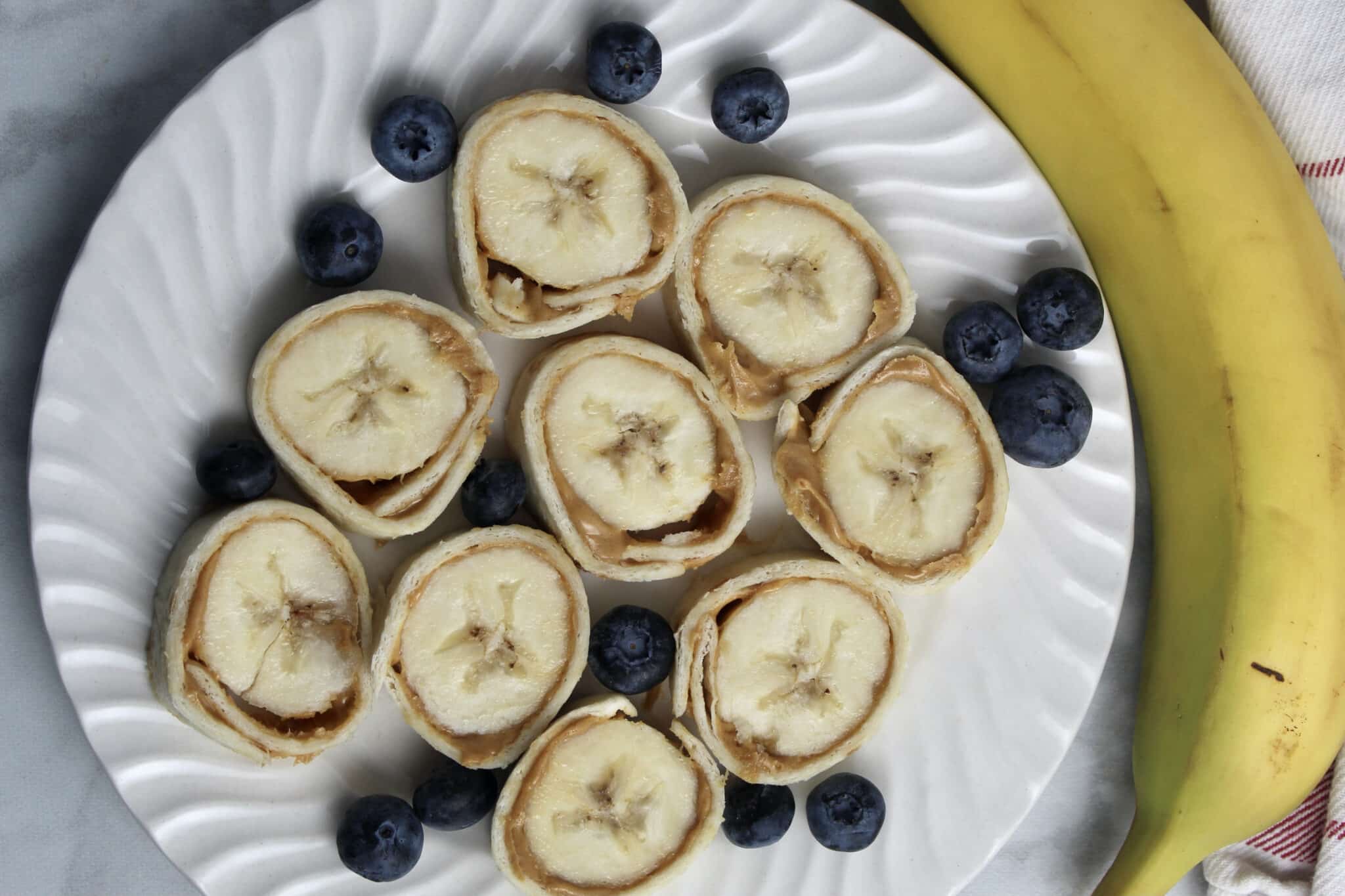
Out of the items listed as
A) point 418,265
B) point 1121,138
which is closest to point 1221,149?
point 1121,138

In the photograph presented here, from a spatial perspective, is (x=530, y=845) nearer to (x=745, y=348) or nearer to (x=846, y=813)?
(x=846, y=813)

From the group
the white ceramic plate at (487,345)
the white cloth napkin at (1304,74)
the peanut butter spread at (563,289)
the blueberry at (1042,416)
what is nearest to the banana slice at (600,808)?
the white ceramic plate at (487,345)

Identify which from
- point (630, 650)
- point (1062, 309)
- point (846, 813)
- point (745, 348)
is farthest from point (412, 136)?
point (846, 813)

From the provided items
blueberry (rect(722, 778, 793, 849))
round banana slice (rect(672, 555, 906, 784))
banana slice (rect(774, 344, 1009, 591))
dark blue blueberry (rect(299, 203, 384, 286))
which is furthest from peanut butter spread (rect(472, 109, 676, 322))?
blueberry (rect(722, 778, 793, 849))

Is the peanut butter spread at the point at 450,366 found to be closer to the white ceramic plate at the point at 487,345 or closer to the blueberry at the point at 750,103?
the white ceramic plate at the point at 487,345

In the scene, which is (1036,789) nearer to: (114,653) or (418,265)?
(418,265)

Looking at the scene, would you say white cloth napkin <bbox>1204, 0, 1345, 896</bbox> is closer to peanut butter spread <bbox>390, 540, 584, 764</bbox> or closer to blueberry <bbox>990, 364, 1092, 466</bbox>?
blueberry <bbox>990, 364, 1092, 466</bbox>
